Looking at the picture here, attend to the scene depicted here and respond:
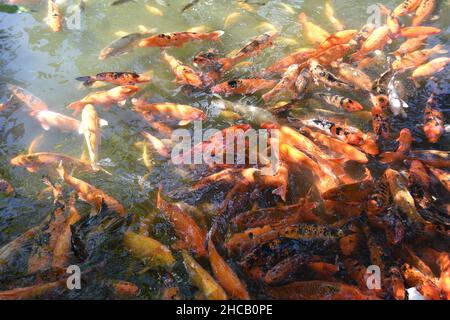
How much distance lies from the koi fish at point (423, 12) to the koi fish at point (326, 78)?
2221 millimetres

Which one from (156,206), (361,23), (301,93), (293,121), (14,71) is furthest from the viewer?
(361,23)

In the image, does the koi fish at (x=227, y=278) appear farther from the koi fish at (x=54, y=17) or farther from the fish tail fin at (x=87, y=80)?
the koi fish at (x=54, y=17)

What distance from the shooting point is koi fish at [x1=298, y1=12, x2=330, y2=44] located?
5676 mm

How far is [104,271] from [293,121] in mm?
2622

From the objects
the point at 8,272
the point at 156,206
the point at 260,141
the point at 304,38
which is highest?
the point at 304,38

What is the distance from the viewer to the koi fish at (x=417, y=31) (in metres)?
5.41

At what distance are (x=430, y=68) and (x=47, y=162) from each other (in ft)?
16.2

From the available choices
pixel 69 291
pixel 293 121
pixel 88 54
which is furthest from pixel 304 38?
pixel 69 291

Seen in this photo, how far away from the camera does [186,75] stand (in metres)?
4.93

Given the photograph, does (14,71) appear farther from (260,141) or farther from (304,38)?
(304,38)

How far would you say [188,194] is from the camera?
371 centimetres

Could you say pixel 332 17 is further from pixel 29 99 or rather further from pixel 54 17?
pixel 29 99

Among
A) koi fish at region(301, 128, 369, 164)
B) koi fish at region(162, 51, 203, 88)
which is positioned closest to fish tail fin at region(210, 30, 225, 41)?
koi fish at region(162, 51, 203, 88)
